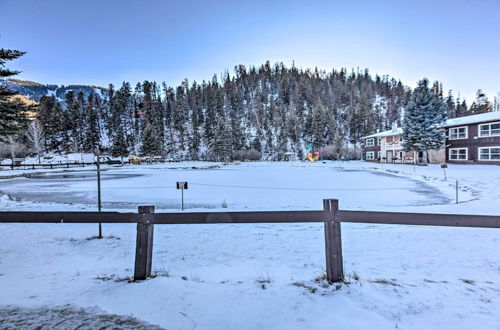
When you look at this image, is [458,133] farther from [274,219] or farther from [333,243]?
[274,219]

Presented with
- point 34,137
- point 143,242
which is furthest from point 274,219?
point 34,137

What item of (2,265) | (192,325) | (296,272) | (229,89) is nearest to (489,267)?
(296,272)

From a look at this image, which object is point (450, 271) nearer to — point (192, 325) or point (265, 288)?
point (265, 288)

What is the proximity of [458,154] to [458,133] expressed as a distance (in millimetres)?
2942

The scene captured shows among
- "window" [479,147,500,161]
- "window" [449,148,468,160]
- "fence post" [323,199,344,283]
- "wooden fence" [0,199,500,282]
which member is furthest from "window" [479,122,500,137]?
"fence post" [323,199,344,283]

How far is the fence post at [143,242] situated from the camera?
3359mm

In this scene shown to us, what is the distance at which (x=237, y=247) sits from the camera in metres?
5.96

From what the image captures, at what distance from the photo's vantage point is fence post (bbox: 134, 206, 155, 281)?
336 centimetres

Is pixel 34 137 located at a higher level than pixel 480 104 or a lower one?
lower

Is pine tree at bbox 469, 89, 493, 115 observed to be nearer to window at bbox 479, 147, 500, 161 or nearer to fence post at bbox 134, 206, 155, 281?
window at bbox 479, 147, 500, 161

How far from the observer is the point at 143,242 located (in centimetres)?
337

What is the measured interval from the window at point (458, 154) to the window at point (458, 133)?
168cm

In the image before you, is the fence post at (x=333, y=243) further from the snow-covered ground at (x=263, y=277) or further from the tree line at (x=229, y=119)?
the tree line at (x=229, y=119)

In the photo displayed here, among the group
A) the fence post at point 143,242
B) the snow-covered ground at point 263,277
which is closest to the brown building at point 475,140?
the snow-covered ground at point 263,277
